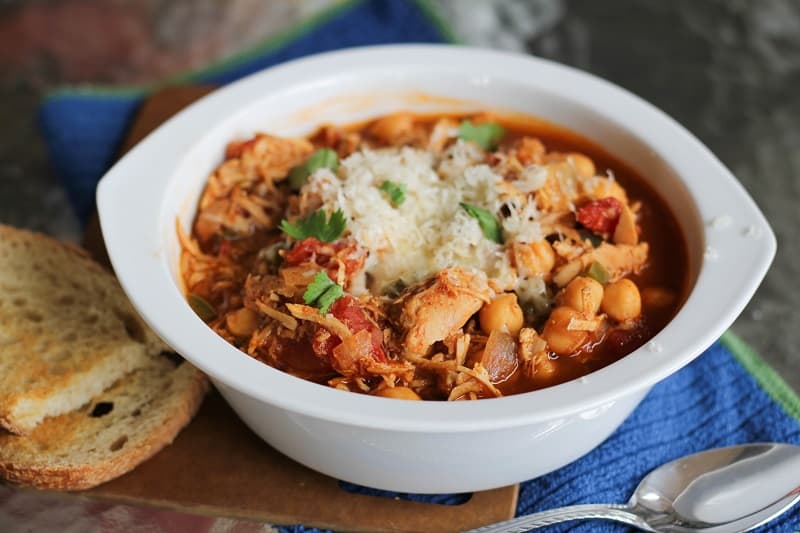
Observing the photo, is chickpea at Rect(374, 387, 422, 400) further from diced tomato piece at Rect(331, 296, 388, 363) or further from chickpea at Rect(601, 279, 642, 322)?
chickpea at Rect(601, 279, 642, 322)

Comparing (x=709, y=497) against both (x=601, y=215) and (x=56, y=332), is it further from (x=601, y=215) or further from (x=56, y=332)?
(x=56, y=332)

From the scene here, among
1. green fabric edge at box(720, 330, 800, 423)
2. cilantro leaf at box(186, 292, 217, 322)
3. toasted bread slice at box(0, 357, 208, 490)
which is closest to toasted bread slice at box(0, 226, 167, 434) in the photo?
toasted bread slice at box(0, 357, 208, 490)

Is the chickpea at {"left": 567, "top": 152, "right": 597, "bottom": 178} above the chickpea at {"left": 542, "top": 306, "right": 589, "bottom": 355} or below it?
above

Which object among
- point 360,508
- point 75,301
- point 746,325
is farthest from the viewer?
point 746,325

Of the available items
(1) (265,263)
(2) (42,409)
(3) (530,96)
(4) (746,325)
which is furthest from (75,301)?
(4) (746,325)

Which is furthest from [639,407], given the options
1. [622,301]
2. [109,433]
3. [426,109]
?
[109,433]

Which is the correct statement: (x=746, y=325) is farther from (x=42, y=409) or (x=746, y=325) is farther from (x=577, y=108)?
(x=42, y=409)
